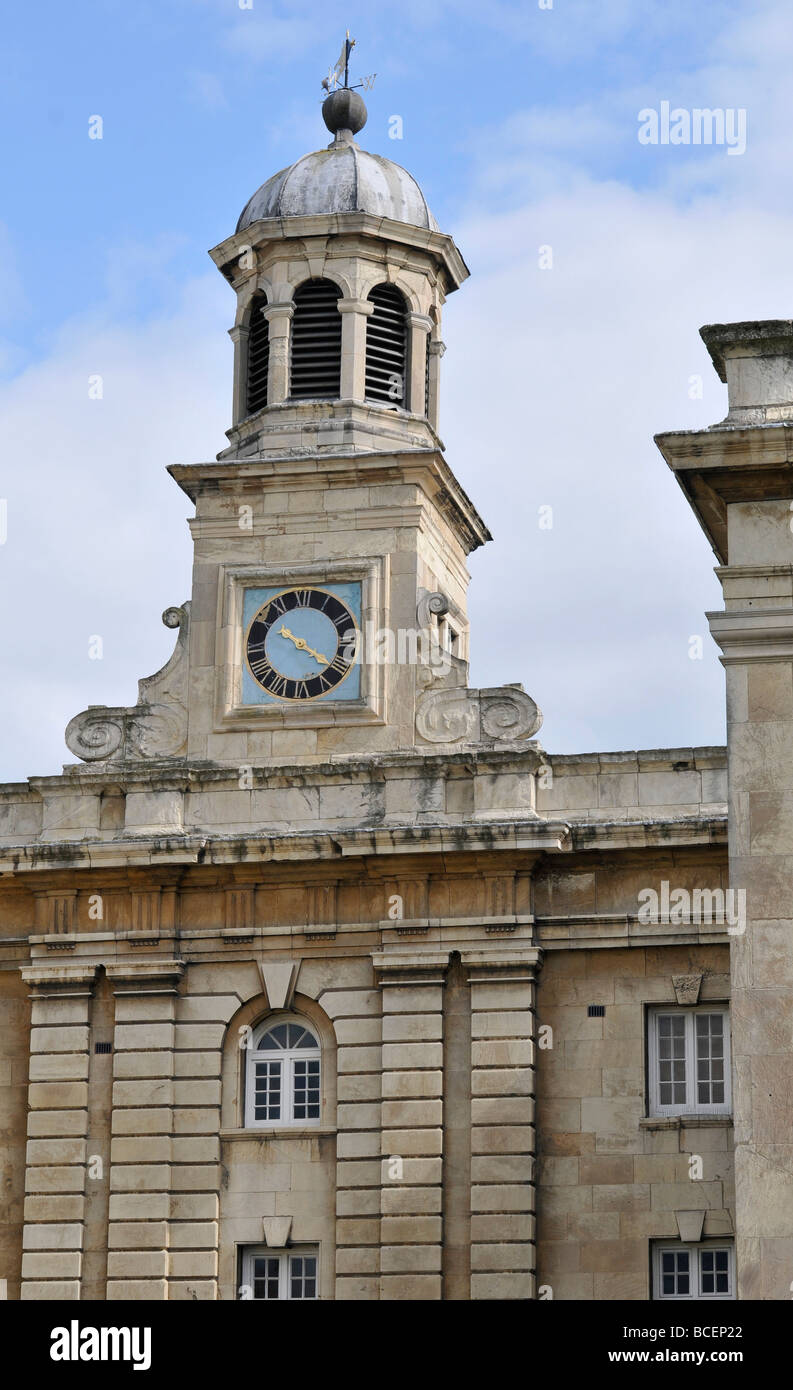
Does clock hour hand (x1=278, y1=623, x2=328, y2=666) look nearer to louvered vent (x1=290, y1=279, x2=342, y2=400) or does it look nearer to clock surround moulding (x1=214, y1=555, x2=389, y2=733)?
clock surround moulding (x1=214, y1=555, x2=389, y2=733)

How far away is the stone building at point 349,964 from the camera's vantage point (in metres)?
35.0

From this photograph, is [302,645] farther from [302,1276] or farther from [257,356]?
[302,1276]

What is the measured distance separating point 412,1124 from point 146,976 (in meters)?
4.00

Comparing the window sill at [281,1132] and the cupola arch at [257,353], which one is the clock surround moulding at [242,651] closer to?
the cupola arch at [257,353]

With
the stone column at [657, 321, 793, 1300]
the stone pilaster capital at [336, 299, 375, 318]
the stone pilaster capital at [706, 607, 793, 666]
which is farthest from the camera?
the stone pilaster capital at [336, 299, 375, 318]

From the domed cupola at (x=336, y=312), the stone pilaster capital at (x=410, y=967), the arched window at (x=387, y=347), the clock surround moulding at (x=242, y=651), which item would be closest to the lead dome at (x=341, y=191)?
the domed cupola at (x=336, y=312)

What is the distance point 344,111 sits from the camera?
41500 millimetres

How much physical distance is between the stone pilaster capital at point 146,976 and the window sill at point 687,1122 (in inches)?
244

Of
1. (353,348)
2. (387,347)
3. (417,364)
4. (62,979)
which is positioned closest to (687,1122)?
(62,979)

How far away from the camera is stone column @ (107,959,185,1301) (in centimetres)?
3547

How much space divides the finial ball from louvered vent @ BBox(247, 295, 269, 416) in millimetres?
3272

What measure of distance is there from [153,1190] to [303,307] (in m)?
12.2

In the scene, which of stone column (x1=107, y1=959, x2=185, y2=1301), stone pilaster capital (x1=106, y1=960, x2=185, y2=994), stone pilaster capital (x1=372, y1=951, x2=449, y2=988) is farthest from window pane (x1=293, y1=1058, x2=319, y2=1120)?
stone pilaster capital (x1=106, y1=960, x2=185, y2=994)
